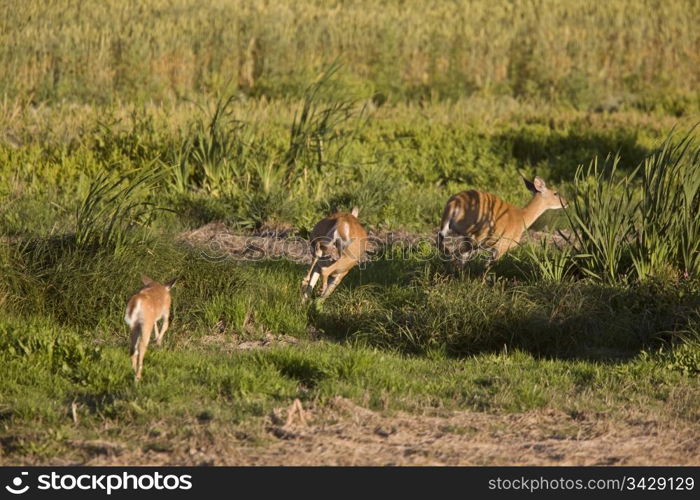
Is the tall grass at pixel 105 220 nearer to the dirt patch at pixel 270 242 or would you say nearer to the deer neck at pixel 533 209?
the dirt patch at pixel 270 242

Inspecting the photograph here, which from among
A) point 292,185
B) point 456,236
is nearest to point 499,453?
point 456,236

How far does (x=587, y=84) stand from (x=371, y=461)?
18.7m

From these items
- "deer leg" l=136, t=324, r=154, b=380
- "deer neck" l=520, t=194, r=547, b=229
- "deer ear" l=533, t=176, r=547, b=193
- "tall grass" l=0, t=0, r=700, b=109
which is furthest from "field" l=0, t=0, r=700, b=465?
"tall grass" l=0, t=0, r=700, b=109

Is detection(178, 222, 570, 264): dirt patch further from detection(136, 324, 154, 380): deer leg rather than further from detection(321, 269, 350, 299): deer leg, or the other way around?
detection(136, 324, 154, 380): deer leg

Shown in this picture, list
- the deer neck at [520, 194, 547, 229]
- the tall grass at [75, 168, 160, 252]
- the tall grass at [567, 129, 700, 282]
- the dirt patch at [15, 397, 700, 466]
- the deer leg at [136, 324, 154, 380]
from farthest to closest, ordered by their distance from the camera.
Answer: the deer neck at [520, 194, 547, 229] < the tall grass at [567, 129, 700, 282] < the tall grass at [75, 168, 160, 252] < the deer leg at [136, 324, 154, 380] < the dirt patch at [15, 397, 700, 466]

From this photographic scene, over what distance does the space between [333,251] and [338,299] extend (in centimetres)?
43

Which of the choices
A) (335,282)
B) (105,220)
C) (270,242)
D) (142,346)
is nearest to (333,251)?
(335,282)

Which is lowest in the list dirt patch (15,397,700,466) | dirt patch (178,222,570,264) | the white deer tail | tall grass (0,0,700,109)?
tall grass (0,0,700,109)

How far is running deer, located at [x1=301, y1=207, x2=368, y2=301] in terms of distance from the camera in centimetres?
1007

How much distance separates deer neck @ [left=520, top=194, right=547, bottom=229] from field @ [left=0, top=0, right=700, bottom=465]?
0.55 metres

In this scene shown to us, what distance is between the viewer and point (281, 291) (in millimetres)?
10039

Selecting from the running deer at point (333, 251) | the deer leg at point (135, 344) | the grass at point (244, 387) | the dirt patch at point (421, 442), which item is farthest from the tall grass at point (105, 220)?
the dirt patch at point (421, 442)

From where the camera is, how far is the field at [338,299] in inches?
271

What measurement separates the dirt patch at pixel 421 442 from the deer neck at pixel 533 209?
4598mm
